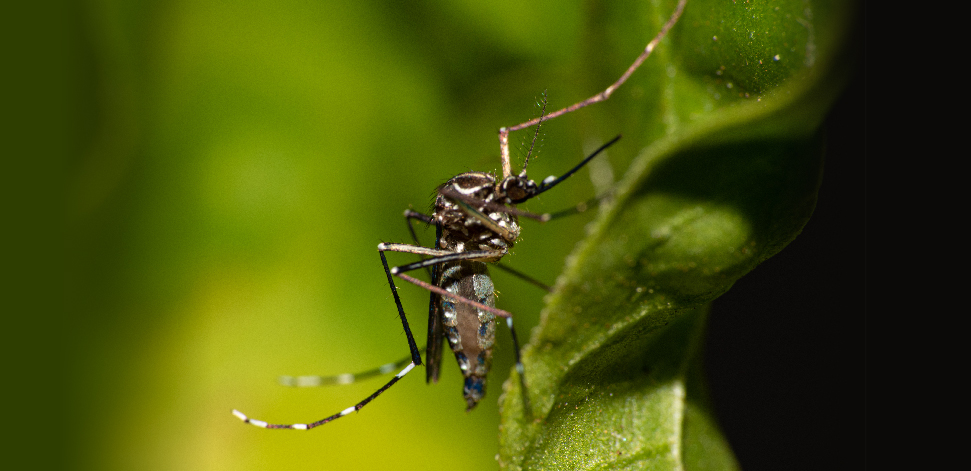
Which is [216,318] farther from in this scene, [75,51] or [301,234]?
[75,51]

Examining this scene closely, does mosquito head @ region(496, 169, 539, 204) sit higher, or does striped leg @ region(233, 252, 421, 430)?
mosquito head @ region(496, 169, 539, 204)

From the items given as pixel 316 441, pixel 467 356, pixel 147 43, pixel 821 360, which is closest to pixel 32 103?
pixel 147 43

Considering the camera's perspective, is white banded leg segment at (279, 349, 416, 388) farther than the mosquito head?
No

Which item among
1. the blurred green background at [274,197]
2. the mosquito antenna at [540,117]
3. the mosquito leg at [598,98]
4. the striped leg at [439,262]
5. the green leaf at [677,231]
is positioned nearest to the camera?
the green leaf at [677,231]

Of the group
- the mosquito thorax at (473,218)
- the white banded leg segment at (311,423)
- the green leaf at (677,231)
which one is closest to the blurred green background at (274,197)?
the white banded leg segment at (311,423)

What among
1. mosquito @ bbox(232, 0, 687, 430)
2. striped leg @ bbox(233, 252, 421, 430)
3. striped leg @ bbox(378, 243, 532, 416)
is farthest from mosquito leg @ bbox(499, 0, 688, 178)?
striped leg @ bbox(233, 252, 421, 430)

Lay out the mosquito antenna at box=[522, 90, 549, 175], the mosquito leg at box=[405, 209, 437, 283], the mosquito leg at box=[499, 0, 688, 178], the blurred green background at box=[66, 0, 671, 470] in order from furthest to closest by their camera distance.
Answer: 1. the mosquito leg at box=[405, 209, 437, 283]
2. the mosquito antenna at box=[522, 90, 549, 175]
3. the blurred green background at box=[66, 0, 671, 470]
4. the mosquito leg at box=[499, 0, 688, 178]

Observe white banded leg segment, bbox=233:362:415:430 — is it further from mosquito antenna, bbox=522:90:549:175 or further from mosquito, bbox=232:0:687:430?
mosquito antenna, bbox=522:90:549:175

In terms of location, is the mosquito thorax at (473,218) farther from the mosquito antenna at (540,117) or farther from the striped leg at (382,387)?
the striped leg at (382,387)

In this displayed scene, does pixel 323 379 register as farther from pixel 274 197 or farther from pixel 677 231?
pixel 677 231
